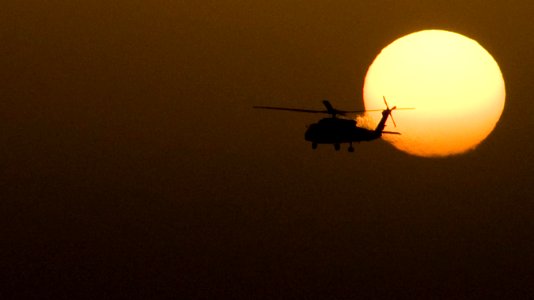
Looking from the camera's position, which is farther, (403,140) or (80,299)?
(80,299)

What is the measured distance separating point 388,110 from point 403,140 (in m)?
24.3

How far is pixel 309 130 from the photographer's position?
99.0m

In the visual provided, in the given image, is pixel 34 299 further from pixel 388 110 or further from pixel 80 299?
pixel 388 110

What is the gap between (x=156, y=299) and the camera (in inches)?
6363

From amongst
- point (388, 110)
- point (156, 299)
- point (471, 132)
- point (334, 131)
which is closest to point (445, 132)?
point (471, 132)

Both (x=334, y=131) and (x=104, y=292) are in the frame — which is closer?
(x=334, y=131)

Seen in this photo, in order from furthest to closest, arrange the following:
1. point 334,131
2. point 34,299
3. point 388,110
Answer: point 34,299
point 388,110
point 334,131

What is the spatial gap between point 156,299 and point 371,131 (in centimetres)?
6448

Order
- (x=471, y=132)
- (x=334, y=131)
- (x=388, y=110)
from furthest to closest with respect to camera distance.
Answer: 1. (x=471, y=132)
2. (x=388, y=110)
3. (x=334, y=131)

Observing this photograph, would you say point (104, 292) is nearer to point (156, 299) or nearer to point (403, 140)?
point (156, 299)

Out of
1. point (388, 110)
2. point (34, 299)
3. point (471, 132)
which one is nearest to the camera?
point (388, 110)

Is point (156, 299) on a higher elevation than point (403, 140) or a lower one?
lower

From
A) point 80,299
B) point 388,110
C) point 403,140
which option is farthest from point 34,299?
point 388,110

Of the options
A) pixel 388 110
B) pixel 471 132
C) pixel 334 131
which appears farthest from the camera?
pixel 471 132
